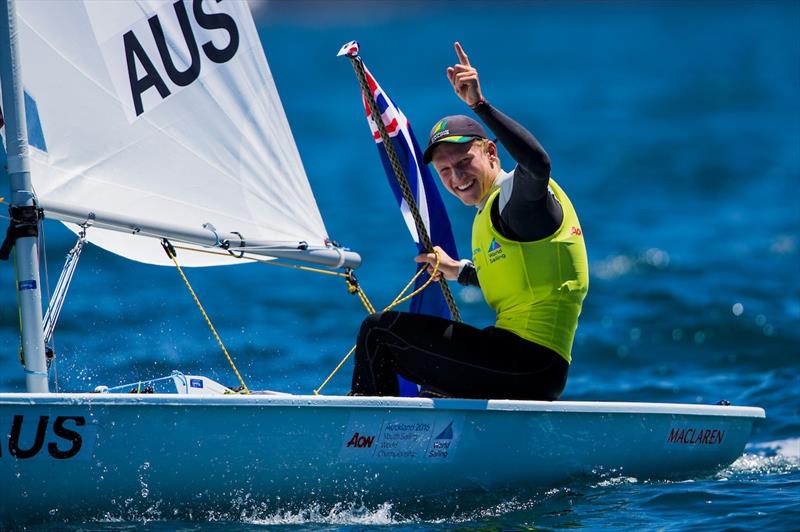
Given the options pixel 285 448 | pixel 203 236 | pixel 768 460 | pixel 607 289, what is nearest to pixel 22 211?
pixel 203 236

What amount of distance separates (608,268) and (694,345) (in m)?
3.22

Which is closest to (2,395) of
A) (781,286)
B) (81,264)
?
(81,264)

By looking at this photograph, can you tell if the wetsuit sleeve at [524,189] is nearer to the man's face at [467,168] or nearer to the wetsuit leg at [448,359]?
the man's face at [467,168]

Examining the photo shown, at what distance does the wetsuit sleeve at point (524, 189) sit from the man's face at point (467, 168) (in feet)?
0.55

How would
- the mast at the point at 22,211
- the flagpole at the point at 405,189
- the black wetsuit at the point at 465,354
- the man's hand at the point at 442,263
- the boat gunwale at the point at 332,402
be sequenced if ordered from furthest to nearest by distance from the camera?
1. the flagpole at the point at 405,189
2. the man's hand at the point at 442,263
3. the black wetsuit at the point at 465,354
4. the mast at the point at 22,211
5. the boat gunwale at the point at 332,402

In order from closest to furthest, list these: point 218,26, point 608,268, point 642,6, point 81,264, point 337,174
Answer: point 218,26, point 81,264, point 608,268, point 337,174, point 642,6

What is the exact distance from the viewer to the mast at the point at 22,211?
395cm

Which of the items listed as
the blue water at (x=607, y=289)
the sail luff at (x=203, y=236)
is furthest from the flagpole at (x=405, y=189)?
the blue water at (x=607, y=289)

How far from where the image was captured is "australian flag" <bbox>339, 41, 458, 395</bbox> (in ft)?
16.3

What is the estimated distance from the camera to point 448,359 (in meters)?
4.21

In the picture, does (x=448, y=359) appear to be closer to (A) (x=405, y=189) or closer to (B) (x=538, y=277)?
(B) (x=538, y=277)

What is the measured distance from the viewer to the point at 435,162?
14.1 ft

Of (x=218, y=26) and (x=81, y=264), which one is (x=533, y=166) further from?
(x=81, y=264)

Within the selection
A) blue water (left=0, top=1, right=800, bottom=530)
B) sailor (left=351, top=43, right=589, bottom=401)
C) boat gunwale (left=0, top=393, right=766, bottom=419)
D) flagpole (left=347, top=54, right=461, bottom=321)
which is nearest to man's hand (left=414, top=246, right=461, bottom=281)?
flagpole (left=347, top=54, right=461, bottom=321)
